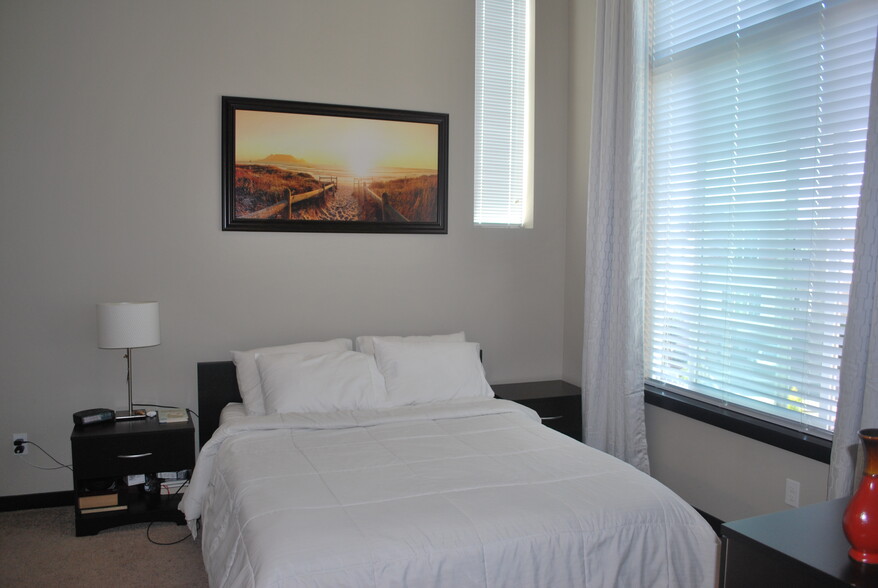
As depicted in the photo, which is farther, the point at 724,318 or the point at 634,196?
the point at 634,196

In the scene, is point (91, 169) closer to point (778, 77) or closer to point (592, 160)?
point (592, 160)

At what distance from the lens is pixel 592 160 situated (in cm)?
361

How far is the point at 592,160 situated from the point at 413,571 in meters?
2.56

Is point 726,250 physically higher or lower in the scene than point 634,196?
lower

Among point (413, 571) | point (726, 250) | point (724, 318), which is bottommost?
point (413, 571)

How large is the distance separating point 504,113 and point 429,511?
9.46 ft

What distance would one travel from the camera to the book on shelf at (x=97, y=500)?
303 centimetres

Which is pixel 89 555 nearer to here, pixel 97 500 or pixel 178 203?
pixel 97 500

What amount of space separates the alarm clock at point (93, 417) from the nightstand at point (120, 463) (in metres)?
0.03

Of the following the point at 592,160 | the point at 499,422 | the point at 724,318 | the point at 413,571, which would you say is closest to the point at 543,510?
the point at 413,571

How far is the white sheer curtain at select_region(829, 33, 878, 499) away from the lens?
2.13 meters

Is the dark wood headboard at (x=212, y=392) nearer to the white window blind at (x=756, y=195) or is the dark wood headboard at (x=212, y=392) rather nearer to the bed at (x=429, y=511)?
the bed at (x=429, y=511)

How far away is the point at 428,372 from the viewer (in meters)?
3.43

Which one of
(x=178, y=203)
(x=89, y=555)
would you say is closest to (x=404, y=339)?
(x=178, y=203)
